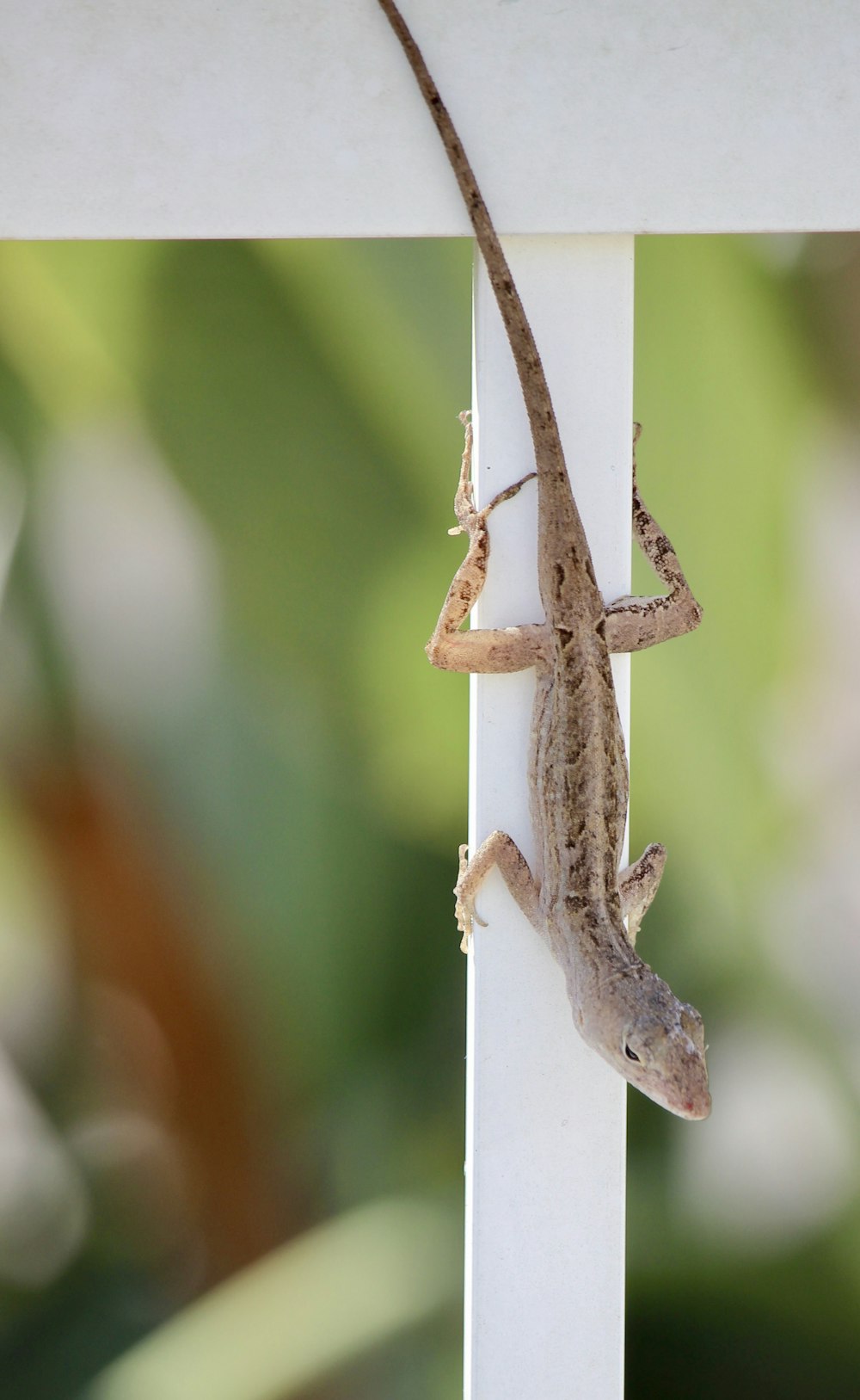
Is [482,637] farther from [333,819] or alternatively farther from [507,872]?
[333,819]

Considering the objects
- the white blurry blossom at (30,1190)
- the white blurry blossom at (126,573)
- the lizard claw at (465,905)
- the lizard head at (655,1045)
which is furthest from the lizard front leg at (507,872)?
the white blurry blossom at (30,1190)

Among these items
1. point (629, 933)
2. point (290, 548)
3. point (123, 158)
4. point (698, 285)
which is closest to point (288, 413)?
point (290, 548)

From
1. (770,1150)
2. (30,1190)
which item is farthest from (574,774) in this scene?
(30,1190)

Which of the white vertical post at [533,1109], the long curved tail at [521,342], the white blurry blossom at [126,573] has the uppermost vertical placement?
the white blurry blossom at [126,573]

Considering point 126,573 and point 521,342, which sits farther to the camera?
point 126,573

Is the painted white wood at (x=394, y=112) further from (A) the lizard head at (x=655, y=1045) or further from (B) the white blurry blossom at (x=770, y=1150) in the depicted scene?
(B) the white blurry blossom at (x=770, y=1150)

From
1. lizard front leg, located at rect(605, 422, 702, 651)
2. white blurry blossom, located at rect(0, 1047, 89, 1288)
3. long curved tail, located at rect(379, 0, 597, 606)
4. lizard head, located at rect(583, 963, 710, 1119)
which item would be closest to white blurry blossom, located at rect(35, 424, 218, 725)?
white blurry blossom, located at rect(0, 1047, 89, 1288)

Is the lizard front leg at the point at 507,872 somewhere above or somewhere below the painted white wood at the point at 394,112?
below
